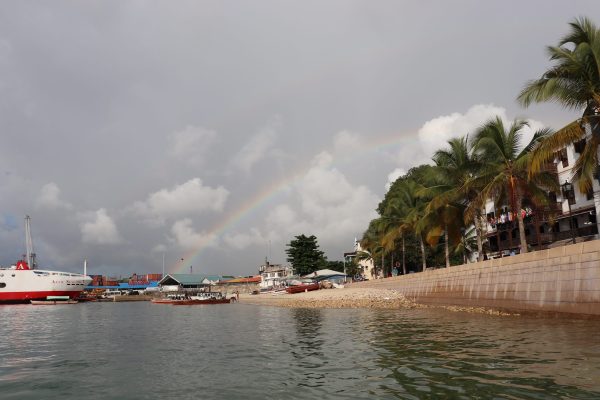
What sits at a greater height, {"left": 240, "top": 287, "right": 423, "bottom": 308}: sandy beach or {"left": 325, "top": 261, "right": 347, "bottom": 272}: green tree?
{"left": 325, "top": 261, "right": 347, "bottom": 272}: green tree

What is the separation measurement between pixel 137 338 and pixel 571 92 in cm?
2918

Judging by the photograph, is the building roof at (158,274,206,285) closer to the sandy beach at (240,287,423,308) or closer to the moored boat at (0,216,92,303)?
the moored boat at (0,216,92,303)

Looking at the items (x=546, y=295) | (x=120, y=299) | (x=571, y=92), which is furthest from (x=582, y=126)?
(x=120, y=299)

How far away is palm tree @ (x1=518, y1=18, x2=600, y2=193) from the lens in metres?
23.3

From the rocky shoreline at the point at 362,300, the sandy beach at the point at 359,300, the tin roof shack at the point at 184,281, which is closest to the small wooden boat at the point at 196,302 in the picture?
the rocky shoreline at the point at 362,300

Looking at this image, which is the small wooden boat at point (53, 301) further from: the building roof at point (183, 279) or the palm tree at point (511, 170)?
the palm tree at point (511, 170)

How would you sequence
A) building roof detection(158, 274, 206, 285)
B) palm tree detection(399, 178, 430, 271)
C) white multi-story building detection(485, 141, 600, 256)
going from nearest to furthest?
white multi-story building detection(485, 141, 600, 256), palm tree detection(399, 178, 430, 271), building roof detection(158, 274, 206, 285)

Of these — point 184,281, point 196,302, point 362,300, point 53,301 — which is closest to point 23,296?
point 53,301

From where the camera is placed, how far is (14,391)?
39.9ft

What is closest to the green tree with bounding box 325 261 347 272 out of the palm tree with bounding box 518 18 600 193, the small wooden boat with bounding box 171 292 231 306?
the small wooden boat with bounding box 171 292 231 306

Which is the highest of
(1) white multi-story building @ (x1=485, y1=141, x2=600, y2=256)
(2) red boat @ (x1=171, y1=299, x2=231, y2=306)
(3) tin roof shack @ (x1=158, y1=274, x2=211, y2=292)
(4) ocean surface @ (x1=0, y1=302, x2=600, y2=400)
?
(1) white multi-story building @ (x1=485, y1=141, x2=600, y2=256)

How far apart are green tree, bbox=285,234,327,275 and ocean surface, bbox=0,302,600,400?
92.4 metres

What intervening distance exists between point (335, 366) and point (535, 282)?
1691 centimetres

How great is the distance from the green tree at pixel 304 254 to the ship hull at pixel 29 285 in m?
57.5
